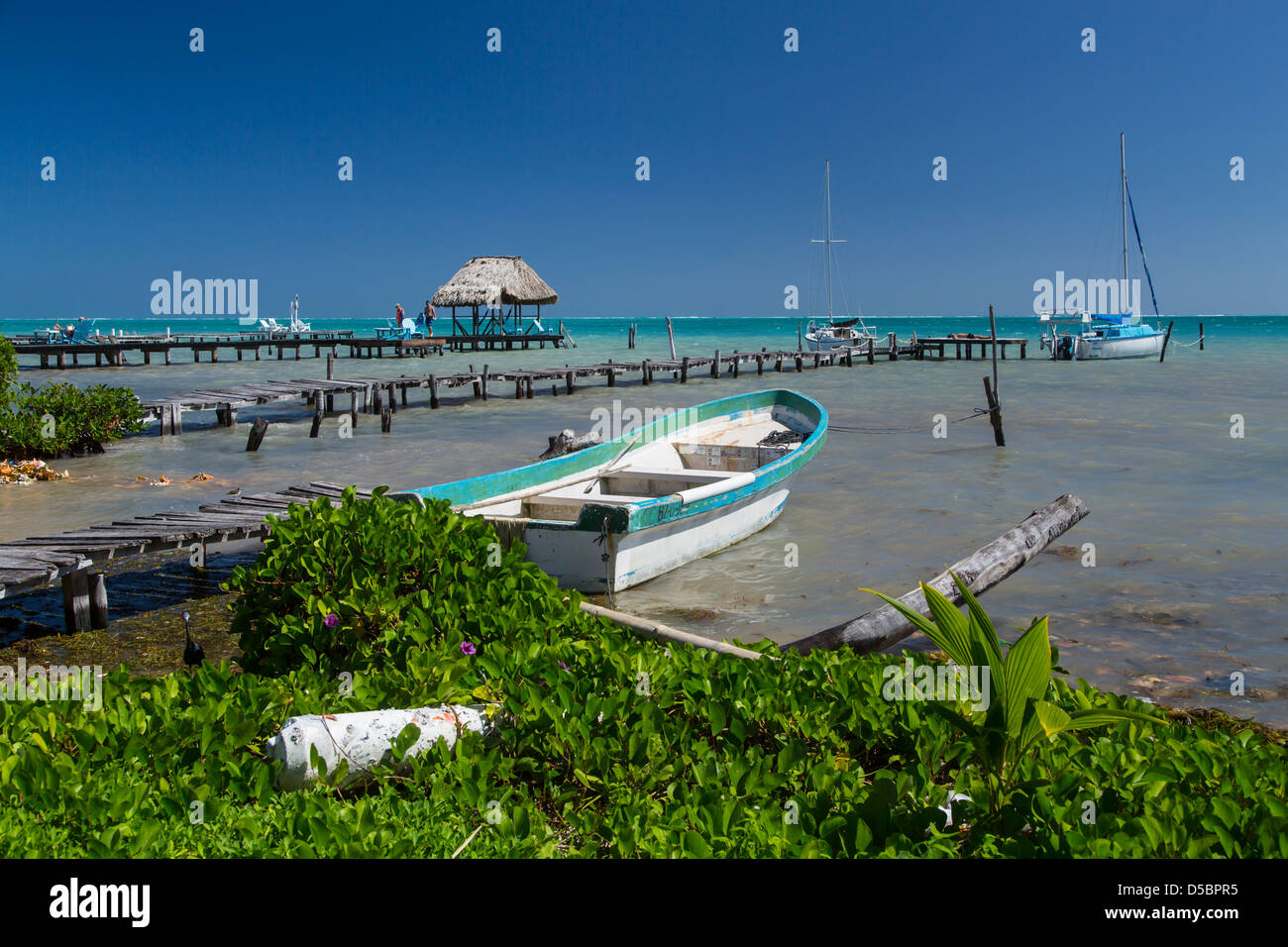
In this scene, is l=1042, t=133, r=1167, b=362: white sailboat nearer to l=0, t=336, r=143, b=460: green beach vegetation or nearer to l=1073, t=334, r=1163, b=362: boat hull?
l=1073, t=334, r=1163, b=362: boat hull

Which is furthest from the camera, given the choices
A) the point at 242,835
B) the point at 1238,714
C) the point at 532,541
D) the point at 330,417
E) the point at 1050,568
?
the point at 330,417

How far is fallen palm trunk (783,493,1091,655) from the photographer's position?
217 inches

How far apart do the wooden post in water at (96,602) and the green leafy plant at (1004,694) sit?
6.64m

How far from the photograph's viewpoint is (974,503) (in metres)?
13.0

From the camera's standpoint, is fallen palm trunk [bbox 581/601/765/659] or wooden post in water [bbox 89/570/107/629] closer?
fallen palm trunk [bbox 581/601/765/659]

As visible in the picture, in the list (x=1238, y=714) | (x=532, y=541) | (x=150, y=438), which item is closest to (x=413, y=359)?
(x=150, y=438)

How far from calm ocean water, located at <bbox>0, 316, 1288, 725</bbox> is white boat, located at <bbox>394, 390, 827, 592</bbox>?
0.34 metres

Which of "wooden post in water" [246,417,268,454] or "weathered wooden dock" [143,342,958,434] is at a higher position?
"weathered wooden dock" [143,342,958,434]

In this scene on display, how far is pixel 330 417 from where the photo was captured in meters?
24.5

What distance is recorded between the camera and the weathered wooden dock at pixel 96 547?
6.74 meters

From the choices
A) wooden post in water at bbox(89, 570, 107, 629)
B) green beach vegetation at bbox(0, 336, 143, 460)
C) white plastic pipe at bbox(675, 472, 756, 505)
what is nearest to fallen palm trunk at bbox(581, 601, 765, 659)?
white plastic pipe at bbox(675, 472, 756, 505)

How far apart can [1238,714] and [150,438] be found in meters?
19.6

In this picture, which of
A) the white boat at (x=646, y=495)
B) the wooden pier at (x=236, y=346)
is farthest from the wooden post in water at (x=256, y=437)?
the wooden pier at (x=236, y=346)
